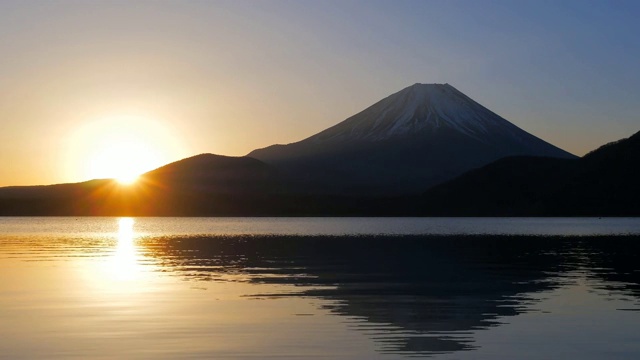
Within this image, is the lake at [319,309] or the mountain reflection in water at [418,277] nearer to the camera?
the lake at [319,309]

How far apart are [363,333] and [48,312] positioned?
1099 centimetres

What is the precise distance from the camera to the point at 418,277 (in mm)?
44250

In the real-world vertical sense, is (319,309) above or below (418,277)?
below

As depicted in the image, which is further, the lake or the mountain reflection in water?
the mountain reflection in water

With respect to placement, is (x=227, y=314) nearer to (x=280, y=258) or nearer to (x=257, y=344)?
(x=257, y=344)

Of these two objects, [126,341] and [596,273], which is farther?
[596,273]

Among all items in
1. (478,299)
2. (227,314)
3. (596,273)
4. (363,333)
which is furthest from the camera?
(596,273)

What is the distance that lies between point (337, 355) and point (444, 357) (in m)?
2.36

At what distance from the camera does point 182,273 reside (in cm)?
4675

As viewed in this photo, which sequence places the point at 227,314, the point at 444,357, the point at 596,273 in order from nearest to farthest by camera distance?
the point at 444,357 < the point at 227,314 < the point at 596,273

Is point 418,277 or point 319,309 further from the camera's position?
point 418,277

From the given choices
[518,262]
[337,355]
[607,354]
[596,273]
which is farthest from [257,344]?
[518,262]

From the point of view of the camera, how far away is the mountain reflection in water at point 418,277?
26.8 meters

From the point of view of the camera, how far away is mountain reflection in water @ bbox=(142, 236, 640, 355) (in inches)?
1054
